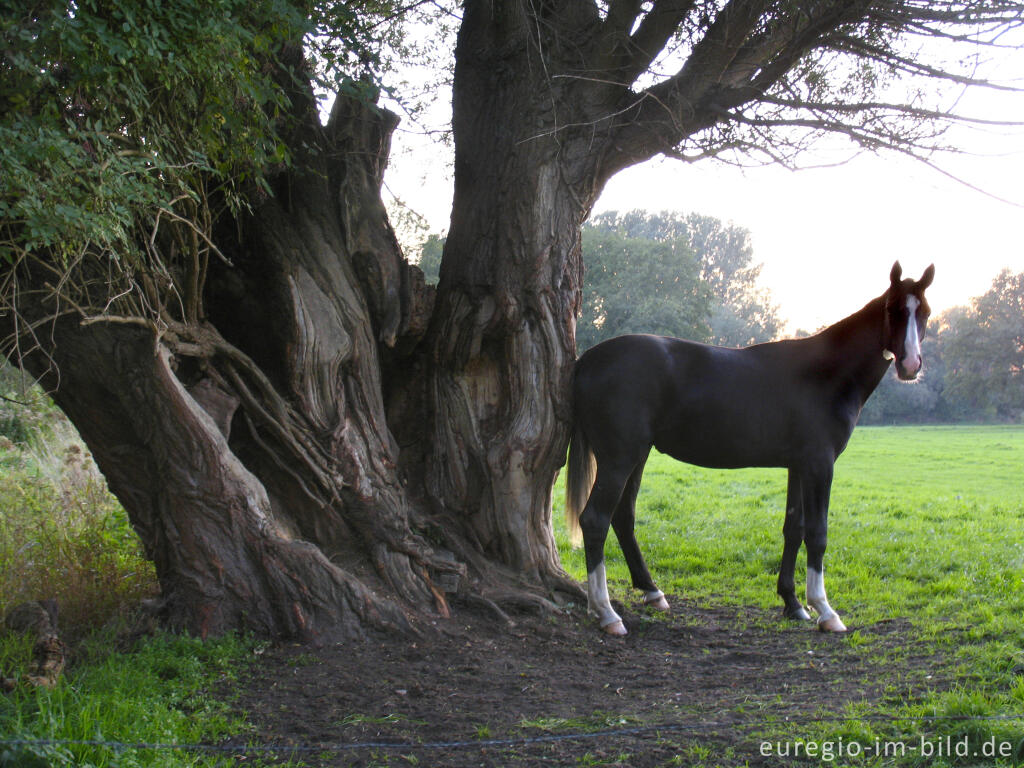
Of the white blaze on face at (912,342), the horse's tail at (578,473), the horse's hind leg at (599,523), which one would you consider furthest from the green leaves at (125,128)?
the white blaze on face at (912,342)

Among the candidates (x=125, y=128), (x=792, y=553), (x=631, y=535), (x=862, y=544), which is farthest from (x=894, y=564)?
(x=125, y=128)

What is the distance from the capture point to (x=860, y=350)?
19.9 ft

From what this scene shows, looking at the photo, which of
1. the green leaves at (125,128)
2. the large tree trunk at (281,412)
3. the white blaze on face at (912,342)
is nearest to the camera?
the green leaves at (125,128)

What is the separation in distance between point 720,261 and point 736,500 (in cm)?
4605

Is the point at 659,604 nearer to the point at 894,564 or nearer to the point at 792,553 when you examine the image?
the point at 792,553

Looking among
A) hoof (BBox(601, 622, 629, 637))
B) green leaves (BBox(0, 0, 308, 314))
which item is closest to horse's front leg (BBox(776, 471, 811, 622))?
hoof (BBox(601, 622, 629, 637))

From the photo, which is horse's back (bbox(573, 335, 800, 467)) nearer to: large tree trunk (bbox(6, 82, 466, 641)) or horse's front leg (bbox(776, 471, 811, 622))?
horse's front leg (bbox(776, 471, 811, 622))

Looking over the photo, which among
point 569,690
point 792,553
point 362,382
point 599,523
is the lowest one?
point 569,690

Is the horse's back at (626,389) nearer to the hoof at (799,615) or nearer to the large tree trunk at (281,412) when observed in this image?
the large tree trunk at (281,412)

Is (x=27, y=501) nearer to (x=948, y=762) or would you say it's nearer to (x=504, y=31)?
(x=504, y=31)

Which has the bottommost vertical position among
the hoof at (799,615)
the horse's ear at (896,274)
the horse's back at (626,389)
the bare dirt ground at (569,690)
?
the bare dirt ground at (569,690)

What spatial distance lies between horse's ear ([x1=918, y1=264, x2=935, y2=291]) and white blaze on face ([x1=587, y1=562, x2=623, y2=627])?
290 cm

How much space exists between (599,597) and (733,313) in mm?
50147

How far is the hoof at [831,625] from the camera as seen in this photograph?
5.56 m
